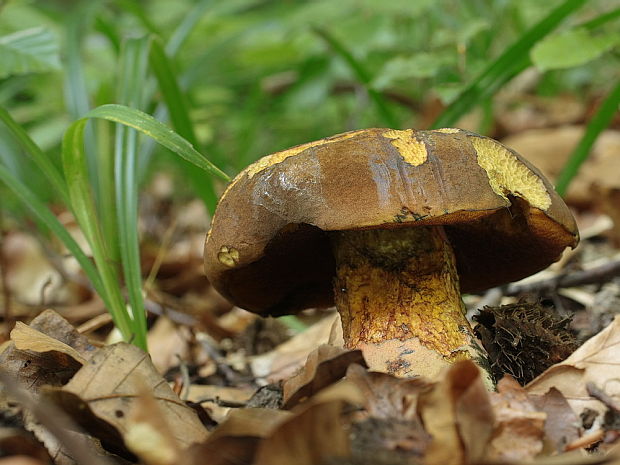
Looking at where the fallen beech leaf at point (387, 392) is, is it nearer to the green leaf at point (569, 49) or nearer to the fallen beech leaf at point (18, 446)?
the fallen beech leaf at point (18, 446)

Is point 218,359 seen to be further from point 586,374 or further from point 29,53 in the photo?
point 586,374

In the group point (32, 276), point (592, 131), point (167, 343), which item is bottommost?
point (32, 276)

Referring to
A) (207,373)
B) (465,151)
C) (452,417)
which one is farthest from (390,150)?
(207,373)

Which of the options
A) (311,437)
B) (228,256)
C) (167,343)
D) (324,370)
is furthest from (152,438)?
(167,343)

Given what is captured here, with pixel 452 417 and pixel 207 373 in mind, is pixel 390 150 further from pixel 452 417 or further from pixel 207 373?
pixel 207 373

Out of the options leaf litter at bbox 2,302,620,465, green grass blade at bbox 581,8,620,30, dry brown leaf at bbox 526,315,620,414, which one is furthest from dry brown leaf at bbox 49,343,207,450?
green grass blade at bbox 581,8,620,30

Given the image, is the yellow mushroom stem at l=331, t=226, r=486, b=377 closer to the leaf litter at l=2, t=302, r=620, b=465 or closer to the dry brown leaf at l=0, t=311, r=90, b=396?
the leaf litter at l=2, t=302, r=620, b=465

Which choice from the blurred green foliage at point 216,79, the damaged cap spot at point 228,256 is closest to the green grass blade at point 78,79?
the blurred green foliage at point 216,79
